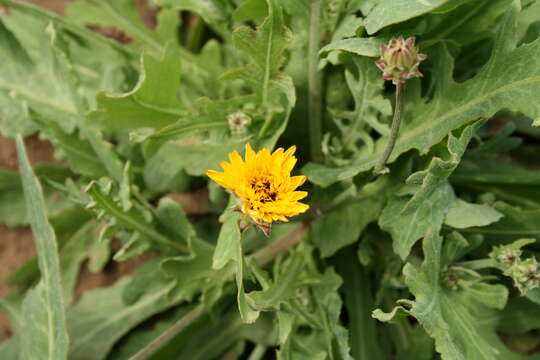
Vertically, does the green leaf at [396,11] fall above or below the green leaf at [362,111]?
above

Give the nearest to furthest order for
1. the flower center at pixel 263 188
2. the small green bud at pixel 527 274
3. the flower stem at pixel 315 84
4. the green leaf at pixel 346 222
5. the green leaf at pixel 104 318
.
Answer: the flower center at pixel 263 188
the small green bud at pixel 527 274
the flower stem at pixel 315 84
the green leaf at pixel 346 222
the green leaf at pixel 104 318

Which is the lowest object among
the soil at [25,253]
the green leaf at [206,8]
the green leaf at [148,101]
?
the soil at [25,253]

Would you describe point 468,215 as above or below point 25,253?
above

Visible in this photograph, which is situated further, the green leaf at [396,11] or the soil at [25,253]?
the soil at [25,253]

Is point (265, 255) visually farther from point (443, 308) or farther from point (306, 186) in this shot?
point (443, 308)

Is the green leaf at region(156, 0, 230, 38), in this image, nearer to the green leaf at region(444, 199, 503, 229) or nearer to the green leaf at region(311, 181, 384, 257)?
the green leaf at region(311, 181, 384, 257)

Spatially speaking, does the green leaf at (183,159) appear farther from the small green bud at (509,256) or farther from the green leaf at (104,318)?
the small green bud at (509,256)

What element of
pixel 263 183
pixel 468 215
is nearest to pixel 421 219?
pixel 468 215

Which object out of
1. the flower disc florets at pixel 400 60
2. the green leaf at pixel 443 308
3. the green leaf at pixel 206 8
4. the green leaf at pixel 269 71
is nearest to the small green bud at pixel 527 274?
the green leaf at pixel 443 308
